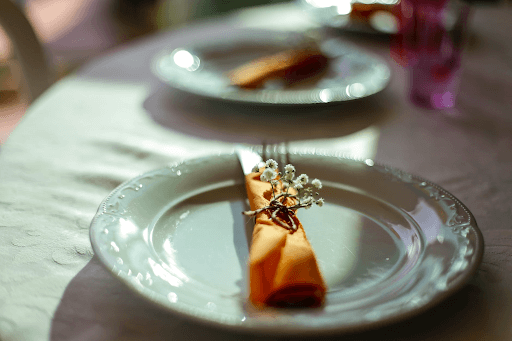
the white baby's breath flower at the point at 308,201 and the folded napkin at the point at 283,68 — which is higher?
the white baby's breath flower at the point at 308,201

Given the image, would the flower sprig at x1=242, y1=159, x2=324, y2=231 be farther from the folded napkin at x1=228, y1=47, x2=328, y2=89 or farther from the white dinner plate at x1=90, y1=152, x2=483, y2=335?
the folded napkin at x1=228, y1=47, x2=328, y2=89

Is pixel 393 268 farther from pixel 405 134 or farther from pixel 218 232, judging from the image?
pixel 405 134

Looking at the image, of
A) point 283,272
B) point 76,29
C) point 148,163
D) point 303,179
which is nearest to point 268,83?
point 148,163

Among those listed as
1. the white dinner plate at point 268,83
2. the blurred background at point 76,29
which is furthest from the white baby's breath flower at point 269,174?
the blurred background at point 76,29

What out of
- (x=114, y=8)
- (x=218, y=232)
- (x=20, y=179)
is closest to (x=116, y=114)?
(x=20, y=179)

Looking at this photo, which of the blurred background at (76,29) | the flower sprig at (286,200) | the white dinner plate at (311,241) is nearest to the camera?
the white dinner plate at (311,241)

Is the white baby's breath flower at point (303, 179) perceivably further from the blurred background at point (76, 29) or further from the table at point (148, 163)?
the blurred background at point (76, 29)

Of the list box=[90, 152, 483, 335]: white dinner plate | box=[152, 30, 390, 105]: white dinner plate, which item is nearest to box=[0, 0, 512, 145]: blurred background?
box=[152, 30, 390, 105]: white dinner plate
